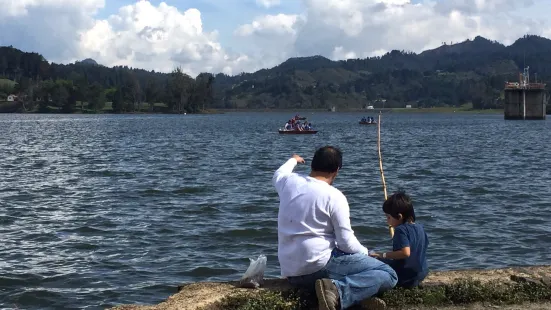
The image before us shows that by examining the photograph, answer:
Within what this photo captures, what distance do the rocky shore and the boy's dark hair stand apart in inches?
37.1

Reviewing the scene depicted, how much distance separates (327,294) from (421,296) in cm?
137

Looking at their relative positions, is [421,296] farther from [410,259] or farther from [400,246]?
[400,246]

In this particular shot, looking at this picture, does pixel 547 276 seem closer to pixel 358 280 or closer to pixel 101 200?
pixel 358 280

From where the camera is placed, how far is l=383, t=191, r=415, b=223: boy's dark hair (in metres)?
8.78

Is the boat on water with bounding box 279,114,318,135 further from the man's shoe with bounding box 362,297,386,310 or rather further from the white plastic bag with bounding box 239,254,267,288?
the man's shoe with bounding box 362,297,386,310

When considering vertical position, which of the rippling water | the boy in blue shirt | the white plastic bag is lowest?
the rippling water

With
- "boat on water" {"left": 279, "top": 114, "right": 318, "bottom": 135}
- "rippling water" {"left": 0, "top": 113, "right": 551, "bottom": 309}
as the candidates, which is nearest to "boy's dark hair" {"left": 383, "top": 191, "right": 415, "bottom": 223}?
"rippling water" {"left": 0, "top": 113, "right": 551, "bottom": 309}

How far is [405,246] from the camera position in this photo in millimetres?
8734

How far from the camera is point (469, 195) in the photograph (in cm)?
2662

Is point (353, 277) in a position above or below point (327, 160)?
below

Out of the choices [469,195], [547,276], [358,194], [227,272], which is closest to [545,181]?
[469,195]

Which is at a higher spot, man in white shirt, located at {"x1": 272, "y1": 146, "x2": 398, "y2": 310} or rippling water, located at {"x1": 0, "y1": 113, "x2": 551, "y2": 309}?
man in white shirt, located at {"x1": 272, "y1": 146, "x2": 398, "y2": 310}

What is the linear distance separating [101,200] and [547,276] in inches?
744

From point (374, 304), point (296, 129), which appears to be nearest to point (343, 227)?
point (374, 304)
